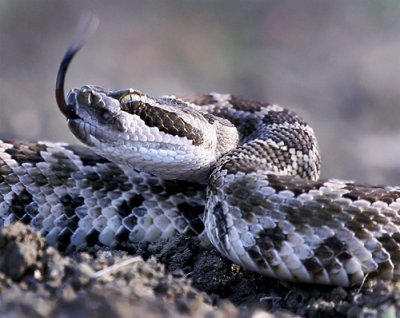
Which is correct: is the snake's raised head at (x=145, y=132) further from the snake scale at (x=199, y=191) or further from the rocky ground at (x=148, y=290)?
the rocky ground at (x=148, y=290)

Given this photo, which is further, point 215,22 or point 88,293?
point 215,22

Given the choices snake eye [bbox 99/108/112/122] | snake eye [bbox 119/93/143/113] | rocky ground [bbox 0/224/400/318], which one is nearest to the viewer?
rocky ground [bbox 0/224/400/318]

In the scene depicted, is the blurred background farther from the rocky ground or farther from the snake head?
the rocky ground

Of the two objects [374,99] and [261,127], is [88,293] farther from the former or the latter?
[374,99]

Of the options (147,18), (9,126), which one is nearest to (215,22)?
(147,18)

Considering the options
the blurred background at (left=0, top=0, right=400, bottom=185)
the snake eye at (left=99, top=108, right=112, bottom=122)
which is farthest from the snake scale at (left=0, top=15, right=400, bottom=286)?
the blurred background at (left=0, top=0, right=400, bottom=185)

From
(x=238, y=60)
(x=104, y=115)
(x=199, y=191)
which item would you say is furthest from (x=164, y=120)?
(x=238, y=60)
